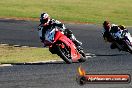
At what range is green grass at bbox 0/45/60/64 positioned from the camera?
892 inches

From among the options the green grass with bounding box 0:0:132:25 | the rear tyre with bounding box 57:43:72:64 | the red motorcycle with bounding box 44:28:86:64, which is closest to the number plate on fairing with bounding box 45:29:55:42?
the red motorcycle with bounding box 44:28:86:64

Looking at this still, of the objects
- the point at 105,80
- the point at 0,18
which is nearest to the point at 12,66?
the point at 105,80

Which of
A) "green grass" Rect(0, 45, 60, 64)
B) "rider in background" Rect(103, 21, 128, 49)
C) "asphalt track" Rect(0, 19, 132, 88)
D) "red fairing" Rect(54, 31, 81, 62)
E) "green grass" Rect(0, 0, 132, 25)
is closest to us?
"asphalt track" Rect(0, 19, 132, 88)

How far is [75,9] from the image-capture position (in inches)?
1953

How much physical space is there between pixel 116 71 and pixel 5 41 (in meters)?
11.9

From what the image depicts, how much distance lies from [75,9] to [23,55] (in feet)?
85.3

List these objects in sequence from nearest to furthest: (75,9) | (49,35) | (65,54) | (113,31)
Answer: (49,35)
(65,54)
(113,31)
(75,9)

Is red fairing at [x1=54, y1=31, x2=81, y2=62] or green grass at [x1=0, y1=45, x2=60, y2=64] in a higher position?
red fairing at [x1=54, y1=31, x2=81, y2=62]

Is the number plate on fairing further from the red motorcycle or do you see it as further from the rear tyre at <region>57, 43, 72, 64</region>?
the rear tyre at <region>57, 43, 72, 64</region>

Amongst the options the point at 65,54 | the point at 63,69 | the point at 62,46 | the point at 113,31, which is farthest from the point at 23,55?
the point at 63,69

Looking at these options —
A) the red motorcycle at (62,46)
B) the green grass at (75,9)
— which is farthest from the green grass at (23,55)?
the green grass at (75,9)

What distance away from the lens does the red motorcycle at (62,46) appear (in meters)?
21.1

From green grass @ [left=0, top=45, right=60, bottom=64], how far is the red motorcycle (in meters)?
1.66

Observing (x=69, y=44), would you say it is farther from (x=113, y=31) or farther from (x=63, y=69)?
(x=113, y=31)
